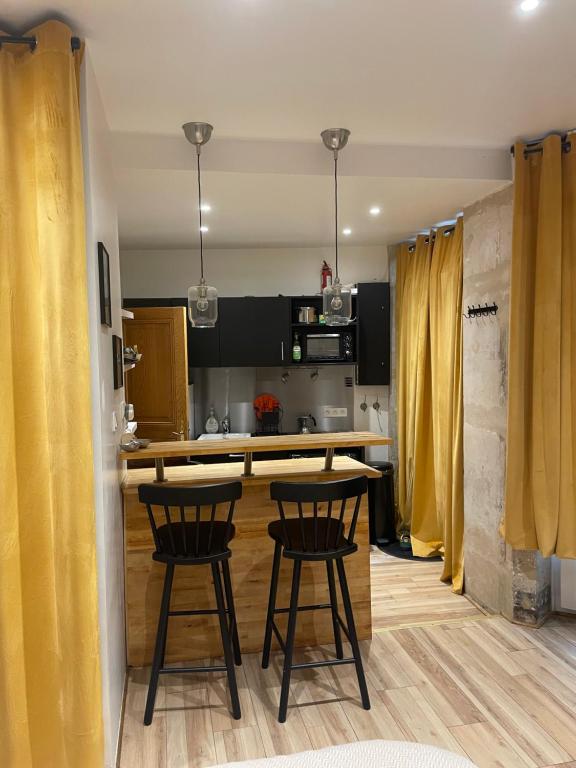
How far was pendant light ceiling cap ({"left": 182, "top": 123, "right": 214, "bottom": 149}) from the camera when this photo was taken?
113 inches

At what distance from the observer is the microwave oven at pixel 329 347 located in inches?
208

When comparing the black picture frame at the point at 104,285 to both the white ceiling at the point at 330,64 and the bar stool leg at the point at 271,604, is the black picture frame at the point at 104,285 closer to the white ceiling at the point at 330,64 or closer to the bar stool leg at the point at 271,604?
the white ceiling at the point at 330,64

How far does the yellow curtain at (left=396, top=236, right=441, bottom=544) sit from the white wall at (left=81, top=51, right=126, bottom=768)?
9.02 feet

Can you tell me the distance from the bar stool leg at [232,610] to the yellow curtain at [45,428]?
2.89 ft

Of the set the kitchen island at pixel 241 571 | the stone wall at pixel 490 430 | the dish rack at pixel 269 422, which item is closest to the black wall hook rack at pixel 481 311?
the stone wall at pixel 490 430

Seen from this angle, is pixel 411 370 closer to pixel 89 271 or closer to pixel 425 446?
pixel 425 446

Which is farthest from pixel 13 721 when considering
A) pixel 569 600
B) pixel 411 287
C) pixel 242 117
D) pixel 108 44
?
pixel 411 287

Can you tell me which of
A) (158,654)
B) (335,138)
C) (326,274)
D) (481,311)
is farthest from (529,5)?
(326,274)

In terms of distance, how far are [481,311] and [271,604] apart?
7.25 ft

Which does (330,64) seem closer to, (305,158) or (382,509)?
(305,158)

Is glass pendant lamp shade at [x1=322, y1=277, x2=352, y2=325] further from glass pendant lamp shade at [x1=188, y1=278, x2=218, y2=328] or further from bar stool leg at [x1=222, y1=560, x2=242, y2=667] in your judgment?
bar stool leg at [x1=222, y1=560, x2=242, y2=667]

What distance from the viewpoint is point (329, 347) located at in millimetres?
5293

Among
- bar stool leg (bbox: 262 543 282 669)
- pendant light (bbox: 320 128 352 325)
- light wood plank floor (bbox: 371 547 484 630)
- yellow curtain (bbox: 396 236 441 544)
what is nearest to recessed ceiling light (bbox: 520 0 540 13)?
pendant light (bbox: 320 128 352 325)

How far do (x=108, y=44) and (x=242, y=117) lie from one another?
82 centimetres
